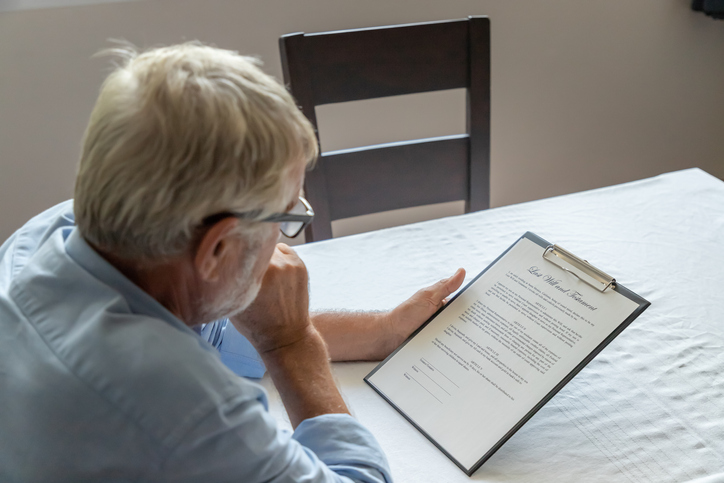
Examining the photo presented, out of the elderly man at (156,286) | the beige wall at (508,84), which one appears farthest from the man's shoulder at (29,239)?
the beige wall at (508,84)

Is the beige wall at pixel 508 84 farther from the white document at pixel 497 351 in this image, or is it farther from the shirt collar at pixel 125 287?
the shirt collar at pixel 125 287

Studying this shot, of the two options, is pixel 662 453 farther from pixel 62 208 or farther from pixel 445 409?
pixel 62 208

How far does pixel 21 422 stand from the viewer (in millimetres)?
531

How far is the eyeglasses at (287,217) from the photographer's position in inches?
23.0

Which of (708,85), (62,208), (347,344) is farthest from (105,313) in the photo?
(708,85)

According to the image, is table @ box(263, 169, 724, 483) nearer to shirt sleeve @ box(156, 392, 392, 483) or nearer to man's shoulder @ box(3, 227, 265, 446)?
shirt sleeve @ box(156, 392, 392, 483)

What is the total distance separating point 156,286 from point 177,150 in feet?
0.55

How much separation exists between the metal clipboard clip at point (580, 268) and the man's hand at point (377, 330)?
7.2 inches

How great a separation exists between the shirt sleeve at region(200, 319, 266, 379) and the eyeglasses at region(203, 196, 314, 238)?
0.89 feet

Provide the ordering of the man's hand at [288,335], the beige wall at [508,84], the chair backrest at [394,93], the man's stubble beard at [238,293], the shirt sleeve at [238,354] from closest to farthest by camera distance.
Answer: the man's stubble beard at [238,293], the man's hand at [288,335], the shirt sleeve at [238,354], the chair backrest at [394,93], the beige wall at [508,84]

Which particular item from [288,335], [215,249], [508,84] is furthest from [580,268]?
[508,84]

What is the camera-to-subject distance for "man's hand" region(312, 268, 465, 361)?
937 millimetres

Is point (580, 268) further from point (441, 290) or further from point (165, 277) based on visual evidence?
point (165, 277)

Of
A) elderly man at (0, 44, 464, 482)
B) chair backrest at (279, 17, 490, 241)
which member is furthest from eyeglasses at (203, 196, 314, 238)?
chair backrest at (279, 17, 490, 241)
